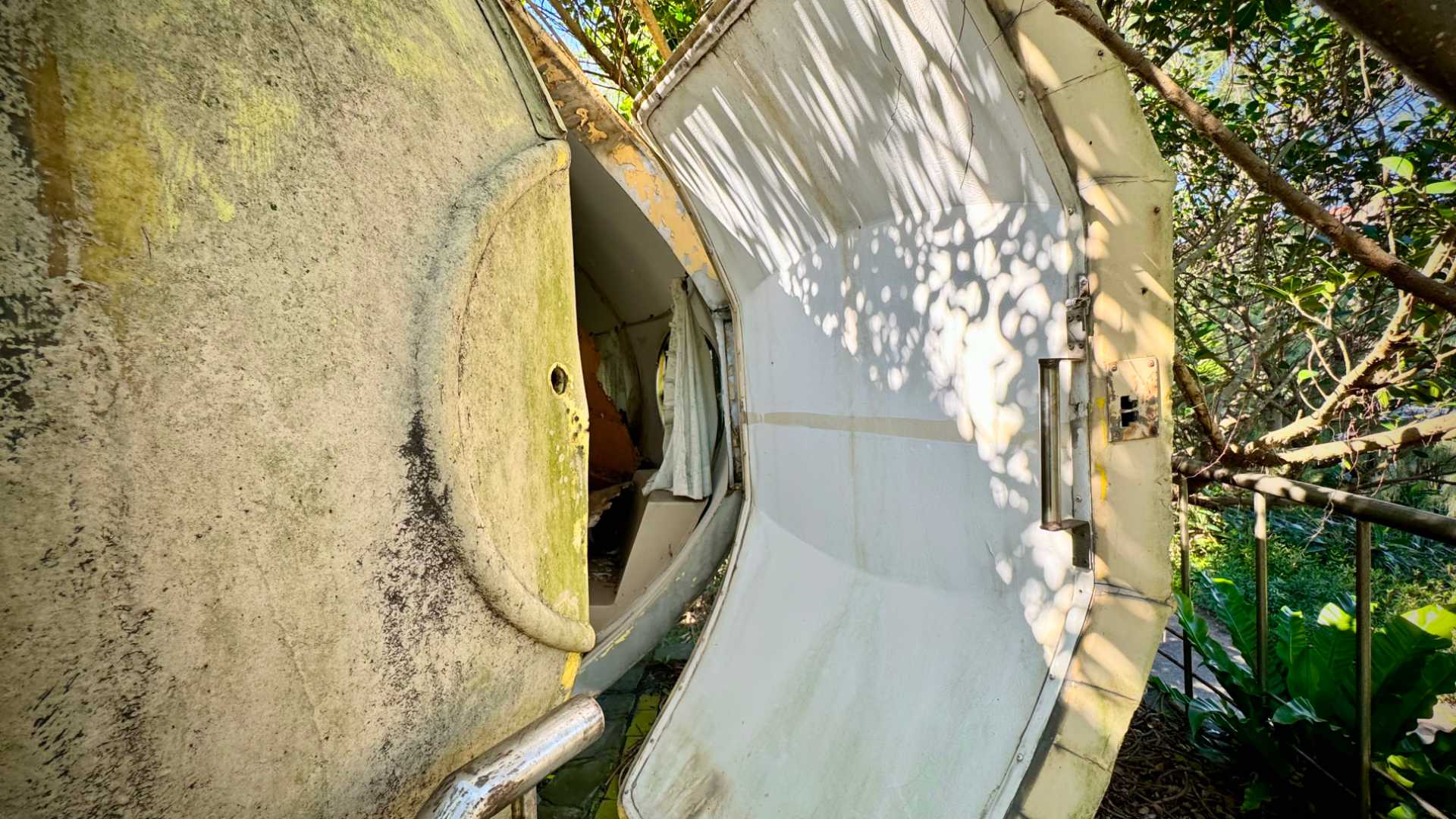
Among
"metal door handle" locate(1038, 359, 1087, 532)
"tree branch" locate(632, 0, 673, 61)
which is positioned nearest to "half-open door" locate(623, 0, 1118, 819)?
"metal door handle" locate(1038, 359, 1087, 532)

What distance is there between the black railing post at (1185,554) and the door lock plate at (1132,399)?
54.0 inches

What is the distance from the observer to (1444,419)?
2264 mm

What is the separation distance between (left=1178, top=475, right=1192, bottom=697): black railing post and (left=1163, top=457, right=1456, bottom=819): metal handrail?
10 mm

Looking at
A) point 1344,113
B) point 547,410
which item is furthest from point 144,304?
point 1344,113

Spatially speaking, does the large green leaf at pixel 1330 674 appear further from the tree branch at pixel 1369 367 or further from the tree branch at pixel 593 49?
the tree branch at pixel 593 49

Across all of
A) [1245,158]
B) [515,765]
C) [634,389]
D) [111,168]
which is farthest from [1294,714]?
[634,389]

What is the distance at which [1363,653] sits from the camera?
6.29 ft

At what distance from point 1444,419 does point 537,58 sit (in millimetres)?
4220

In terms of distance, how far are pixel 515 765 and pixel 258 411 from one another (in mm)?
810

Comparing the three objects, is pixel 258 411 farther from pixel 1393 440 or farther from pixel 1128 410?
pixel 1393 440

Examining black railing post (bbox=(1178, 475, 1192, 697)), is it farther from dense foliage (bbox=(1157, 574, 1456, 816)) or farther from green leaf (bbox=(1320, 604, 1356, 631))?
green leaf (bbox=(1320, 604, 1356, 631))

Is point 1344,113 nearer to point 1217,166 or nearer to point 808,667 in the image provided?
point 1217,166

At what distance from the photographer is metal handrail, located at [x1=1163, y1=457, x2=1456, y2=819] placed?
170 centimetres

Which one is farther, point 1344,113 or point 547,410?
point 1344,113
